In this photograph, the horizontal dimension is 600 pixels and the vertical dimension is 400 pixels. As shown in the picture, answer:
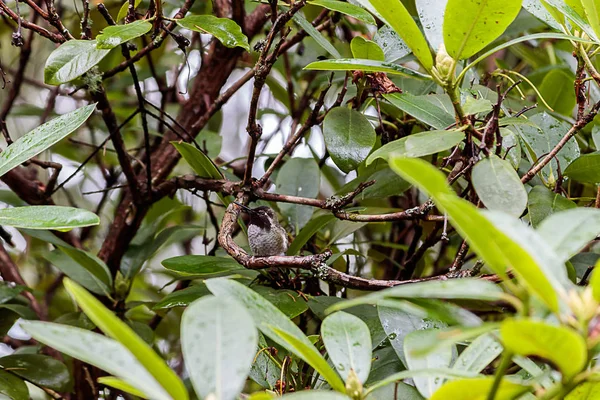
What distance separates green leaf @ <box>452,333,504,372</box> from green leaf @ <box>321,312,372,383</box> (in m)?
0.09

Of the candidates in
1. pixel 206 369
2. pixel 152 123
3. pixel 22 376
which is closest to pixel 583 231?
pixel 206 369

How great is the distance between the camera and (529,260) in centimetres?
43

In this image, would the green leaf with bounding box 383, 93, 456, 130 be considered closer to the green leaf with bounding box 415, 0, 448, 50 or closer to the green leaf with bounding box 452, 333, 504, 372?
the green leaf with bounding box 415, 0, 448, 50

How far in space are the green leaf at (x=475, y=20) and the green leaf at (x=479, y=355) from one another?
339 millimetres

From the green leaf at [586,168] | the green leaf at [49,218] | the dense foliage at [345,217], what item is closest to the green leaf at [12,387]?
the dense foliage at [345,217]

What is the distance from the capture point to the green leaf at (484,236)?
43 cm

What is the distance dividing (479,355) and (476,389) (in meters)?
0.15

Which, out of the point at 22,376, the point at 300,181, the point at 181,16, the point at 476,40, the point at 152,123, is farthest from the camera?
the point at 152,123

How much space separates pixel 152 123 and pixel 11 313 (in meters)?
0.83

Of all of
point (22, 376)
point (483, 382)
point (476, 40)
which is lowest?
point (22, 376)

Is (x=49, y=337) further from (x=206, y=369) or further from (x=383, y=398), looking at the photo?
(x=383, y=398)

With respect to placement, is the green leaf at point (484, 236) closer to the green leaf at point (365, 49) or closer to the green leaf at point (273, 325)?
the green leaf at point (273, 325)

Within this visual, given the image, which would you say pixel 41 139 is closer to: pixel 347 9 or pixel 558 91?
pixel 347 9

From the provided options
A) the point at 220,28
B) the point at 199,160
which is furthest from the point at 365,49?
the point at 199,160
